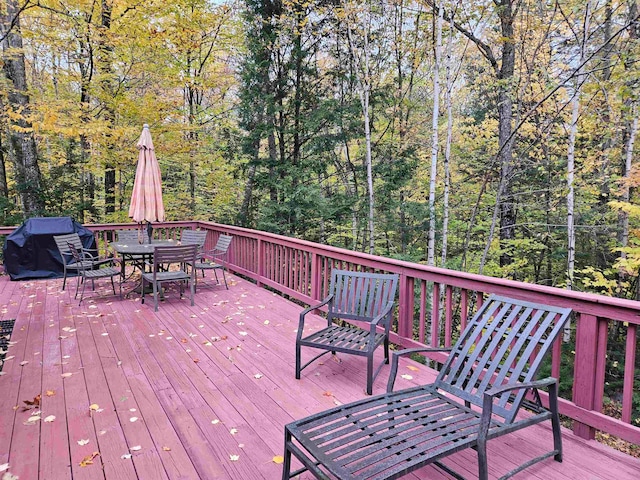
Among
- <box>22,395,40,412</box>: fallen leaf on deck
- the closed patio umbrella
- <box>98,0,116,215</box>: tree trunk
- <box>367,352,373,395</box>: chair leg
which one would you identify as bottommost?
<box>22,395,40,412</box>: fallen leaf on deck

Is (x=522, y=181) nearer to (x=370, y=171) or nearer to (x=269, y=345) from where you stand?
(x=370, y=171)

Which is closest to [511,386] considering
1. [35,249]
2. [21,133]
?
[35,249]

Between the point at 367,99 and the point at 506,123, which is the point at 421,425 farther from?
the point at 506,123

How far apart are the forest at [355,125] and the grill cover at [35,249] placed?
6.56 feet

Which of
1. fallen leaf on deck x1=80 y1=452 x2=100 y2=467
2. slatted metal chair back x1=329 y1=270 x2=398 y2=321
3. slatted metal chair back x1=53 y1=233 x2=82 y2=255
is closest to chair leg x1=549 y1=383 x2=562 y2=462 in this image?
slatted metal chair back x1=329 y1=270 x2=398 y2=321

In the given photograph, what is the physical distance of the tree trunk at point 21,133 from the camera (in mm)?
7762

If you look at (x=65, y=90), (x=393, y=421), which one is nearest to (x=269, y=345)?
(x=393, y=421)

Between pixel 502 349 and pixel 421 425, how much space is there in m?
0.72

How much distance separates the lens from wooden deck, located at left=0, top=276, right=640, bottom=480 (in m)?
2.04

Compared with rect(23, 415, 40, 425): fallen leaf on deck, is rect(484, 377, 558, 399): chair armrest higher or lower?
higher

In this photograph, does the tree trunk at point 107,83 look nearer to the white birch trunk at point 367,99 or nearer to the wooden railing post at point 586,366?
the white birch trunk at point 367,99

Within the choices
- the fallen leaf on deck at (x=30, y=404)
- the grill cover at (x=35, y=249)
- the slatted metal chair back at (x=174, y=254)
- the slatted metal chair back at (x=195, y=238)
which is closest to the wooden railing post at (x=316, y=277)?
the slatted metal chair back at (x=174, y=254)

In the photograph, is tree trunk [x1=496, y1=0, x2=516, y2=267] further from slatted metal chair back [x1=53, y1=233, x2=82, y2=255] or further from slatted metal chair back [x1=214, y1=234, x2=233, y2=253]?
slatted metal chair back [x1=53, y1=233, x2=82, y2=255]

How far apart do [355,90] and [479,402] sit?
7.86 meters
